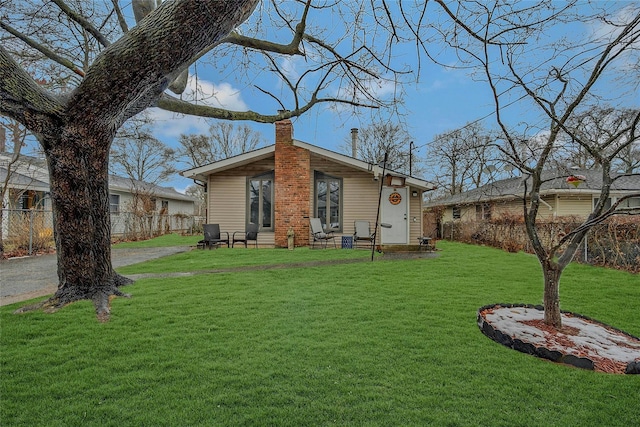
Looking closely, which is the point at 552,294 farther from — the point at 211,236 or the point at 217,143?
the point at 217,143

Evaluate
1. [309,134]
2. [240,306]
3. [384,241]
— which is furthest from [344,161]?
[240,306]

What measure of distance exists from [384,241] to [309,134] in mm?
7726

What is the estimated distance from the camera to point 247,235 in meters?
11.4

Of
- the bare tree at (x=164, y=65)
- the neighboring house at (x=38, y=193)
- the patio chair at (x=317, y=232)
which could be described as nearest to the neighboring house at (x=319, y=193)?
the patio chair at (x=317, y=232)

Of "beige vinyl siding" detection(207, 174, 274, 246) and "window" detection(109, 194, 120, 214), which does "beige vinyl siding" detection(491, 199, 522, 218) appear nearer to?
"beige vinyl siding" detection(207, 174, 274, 246)

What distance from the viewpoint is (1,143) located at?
37.2 feet

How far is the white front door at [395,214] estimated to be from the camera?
12.5 m

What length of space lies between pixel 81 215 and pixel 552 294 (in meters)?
5.33

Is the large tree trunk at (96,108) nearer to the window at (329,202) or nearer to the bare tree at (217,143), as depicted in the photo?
the window at (329,202)

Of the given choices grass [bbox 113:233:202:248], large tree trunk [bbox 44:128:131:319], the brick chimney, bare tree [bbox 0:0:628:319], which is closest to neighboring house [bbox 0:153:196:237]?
grass [bbox 113:233:202:248]

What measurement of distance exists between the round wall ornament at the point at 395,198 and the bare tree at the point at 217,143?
17.8m

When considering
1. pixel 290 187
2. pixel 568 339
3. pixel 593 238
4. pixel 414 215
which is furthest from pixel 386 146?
pixel 568 339

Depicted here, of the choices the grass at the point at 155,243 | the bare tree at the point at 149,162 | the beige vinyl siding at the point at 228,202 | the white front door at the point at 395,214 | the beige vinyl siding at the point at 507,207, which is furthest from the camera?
the bare tree at the point at 149,162

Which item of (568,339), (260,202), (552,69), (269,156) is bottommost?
(568,339)
